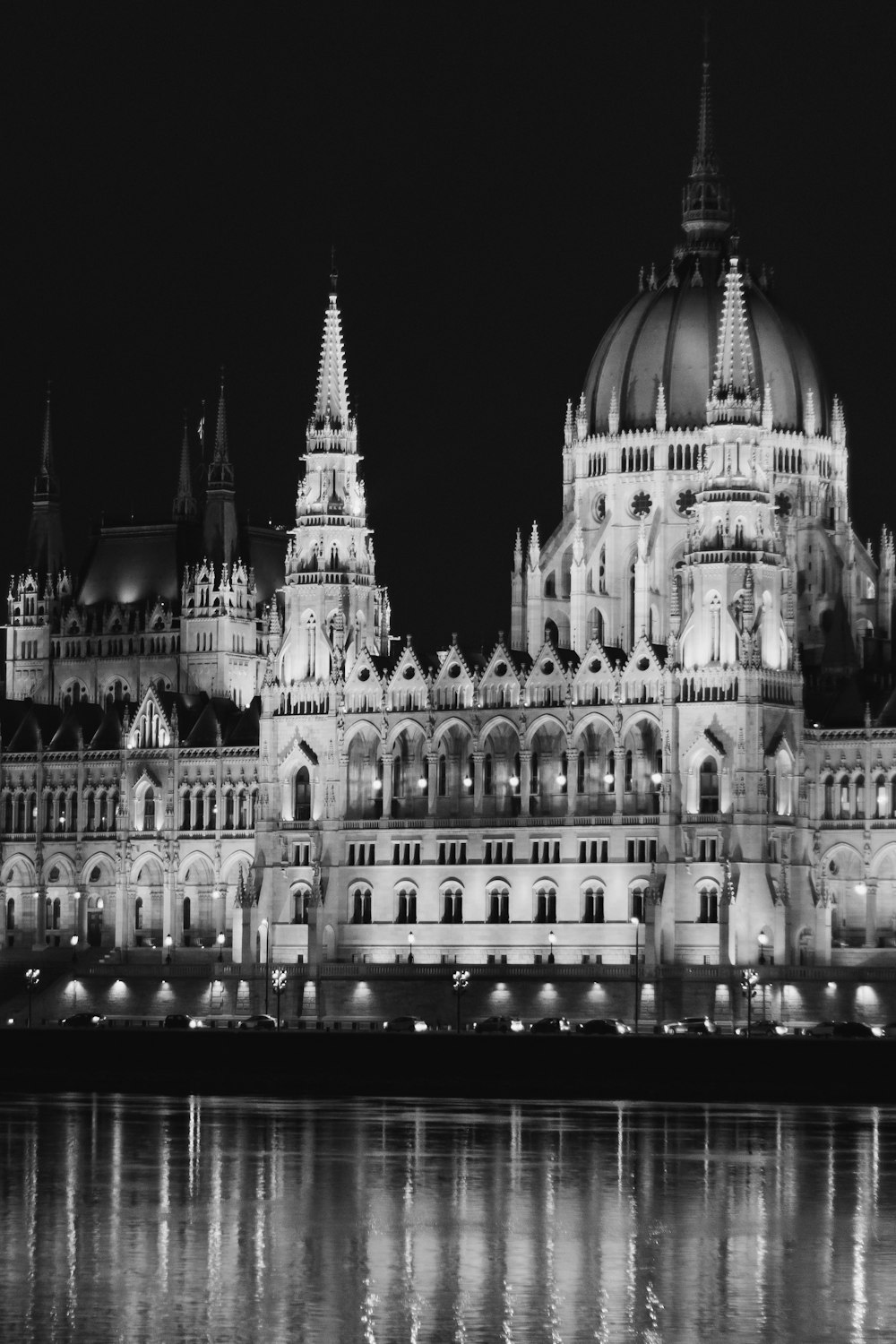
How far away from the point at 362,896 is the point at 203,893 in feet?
42.4

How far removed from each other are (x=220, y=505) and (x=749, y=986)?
64.3m

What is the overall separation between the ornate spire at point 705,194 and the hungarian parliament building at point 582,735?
18 centimetres

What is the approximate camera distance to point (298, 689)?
156250mm

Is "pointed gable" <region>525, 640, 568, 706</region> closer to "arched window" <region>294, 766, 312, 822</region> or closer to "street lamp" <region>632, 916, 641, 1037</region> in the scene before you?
"street lamp" <region>632, 916, 641, 1037</region>

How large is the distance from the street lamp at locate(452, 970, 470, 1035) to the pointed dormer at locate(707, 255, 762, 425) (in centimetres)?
2793

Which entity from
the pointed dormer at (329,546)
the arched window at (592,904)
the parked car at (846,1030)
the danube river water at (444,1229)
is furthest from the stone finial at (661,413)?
the danube river water at (444,1229)

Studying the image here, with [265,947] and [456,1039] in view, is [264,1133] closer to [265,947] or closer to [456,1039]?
[456,1039]

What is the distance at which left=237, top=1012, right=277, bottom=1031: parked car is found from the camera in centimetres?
13488

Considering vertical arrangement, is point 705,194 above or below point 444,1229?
above

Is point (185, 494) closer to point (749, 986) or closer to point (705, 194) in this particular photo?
point (705, 194)

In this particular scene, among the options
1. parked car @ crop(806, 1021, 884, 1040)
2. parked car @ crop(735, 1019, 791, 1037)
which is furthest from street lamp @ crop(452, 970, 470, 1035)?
parked car @ crop(806, 1021, 884, 1040)

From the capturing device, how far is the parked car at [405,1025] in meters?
133

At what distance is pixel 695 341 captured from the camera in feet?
526

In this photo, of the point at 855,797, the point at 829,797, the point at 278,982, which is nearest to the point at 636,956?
the point at 278,982
